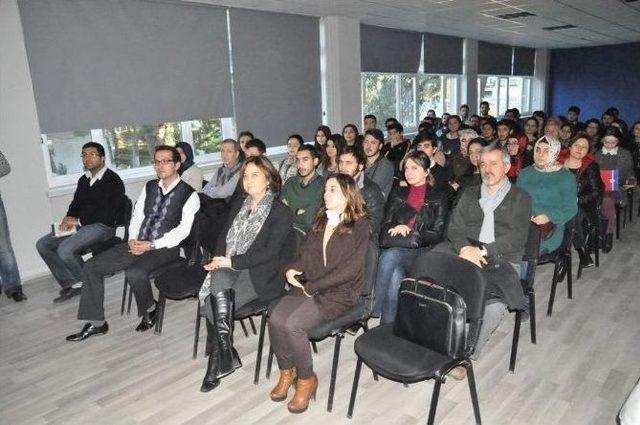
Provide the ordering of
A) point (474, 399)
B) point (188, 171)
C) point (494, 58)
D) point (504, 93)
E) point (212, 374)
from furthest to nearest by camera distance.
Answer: point (504, 93) → point (494, 58) → point (188, 171) → point (212, 374) → point (474, 399)

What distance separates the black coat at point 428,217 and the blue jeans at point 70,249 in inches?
100

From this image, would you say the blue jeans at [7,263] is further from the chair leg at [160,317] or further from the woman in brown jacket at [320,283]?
the woman in brown jacket at [320,283]

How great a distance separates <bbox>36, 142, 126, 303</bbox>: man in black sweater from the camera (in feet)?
13.7

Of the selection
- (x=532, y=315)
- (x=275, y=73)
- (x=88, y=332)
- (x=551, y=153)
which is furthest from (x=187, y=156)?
(x=532, y=315)

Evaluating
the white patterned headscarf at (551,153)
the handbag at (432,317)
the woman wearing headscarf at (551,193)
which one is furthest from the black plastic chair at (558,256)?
the handbag at (432,317)

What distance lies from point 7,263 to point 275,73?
435 centimetres

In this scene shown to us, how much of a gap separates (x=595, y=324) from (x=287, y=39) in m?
5.71

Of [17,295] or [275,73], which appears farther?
[275,73]

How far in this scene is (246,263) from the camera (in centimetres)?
289

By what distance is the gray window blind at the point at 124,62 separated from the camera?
4812 millimetres

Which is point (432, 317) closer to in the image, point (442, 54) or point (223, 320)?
point (223, 320)

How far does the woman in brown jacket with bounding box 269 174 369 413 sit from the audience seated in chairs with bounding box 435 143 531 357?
743 millimetres

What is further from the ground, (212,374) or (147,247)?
(147,247)

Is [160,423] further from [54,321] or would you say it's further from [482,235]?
[482,235]
